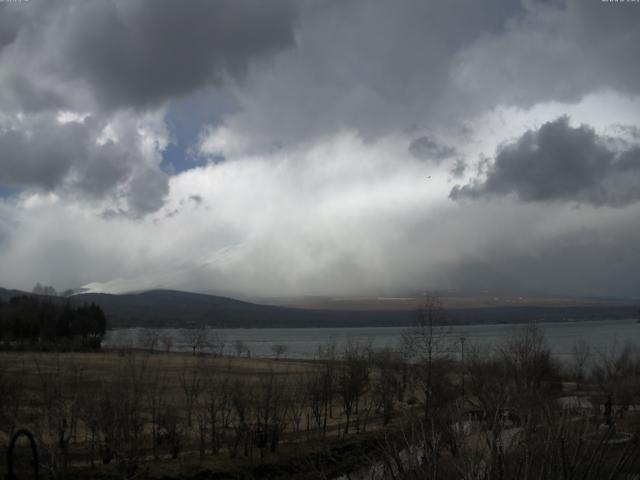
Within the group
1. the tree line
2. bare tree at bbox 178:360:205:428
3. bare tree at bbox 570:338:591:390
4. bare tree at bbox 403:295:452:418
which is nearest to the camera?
bare tree at bbox 178:360:205:428

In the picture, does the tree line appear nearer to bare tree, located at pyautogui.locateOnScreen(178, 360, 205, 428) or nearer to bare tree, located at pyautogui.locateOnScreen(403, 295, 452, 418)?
bare tree, located at pyautogui.locateOnScreen(178, 360, 205, 428)

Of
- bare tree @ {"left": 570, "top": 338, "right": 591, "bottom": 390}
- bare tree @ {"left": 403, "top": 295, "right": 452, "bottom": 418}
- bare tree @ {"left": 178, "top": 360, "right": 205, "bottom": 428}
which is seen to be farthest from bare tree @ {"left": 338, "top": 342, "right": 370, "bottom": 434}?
bare tree @ {"left": 570, "top": 338, "right": 591, "bottom": 390}

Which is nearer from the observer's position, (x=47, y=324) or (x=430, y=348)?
(x=430, y=348)

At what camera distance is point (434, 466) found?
1034cm

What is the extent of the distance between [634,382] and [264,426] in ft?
102

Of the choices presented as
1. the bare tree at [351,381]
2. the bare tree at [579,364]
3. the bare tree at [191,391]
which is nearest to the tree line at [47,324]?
the bare tree at [191,391]

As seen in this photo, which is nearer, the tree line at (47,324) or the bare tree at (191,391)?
the bare tree at (191,391)

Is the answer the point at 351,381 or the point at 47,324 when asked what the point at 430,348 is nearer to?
the point at 351,381

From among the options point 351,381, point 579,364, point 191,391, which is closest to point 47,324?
point 351,381

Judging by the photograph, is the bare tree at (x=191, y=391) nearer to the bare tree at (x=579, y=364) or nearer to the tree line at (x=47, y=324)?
the bare tree at (x=579, y=364)

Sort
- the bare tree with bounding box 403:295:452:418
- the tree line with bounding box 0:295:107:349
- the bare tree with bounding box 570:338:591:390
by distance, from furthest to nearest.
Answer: the tree line with bounding box 0:295:107:349, the bare tree with bounding box 570:338:591:390, the bare tree with bounding box 403:295:452:418

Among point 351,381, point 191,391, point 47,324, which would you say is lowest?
point 351,381

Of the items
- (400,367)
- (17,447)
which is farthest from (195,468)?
(400,367)

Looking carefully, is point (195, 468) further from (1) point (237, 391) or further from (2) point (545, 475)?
(2) point (545, 475)
